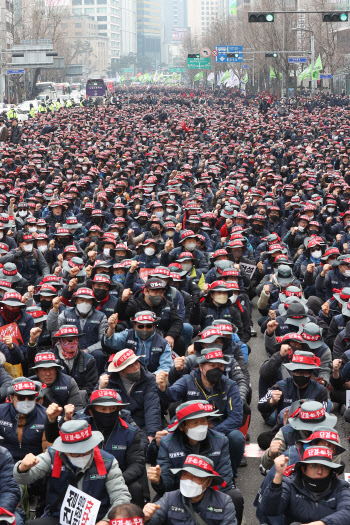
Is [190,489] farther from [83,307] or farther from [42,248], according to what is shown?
[42,248]

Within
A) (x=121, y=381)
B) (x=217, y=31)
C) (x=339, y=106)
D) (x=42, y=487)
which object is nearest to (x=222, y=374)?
(x=121, y=381)

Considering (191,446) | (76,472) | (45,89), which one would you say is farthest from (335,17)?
(45,89)

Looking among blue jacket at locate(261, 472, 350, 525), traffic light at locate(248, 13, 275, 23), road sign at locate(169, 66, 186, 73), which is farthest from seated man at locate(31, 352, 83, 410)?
road sign at locate(169, 66, 186, 73)

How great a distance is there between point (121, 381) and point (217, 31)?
358 feet

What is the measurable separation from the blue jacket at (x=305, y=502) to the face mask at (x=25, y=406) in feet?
7.04

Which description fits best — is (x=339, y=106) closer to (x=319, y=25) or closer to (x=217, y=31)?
(x=319, y=25)

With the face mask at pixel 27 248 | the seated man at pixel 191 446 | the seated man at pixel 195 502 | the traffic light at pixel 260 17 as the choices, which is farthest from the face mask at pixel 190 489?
the traffic light at pixel 260 17

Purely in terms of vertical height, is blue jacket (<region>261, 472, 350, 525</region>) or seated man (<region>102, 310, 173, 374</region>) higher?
seated man (<region>102, 310, 173, 374</region>)

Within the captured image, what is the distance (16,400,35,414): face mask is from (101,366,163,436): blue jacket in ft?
2.58

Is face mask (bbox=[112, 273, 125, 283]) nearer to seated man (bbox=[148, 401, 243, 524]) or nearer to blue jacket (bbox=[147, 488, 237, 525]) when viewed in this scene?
seated man (bbox=[148, 401, 243, 524])

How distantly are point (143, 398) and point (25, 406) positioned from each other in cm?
114

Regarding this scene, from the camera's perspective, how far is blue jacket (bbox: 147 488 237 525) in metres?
5.42

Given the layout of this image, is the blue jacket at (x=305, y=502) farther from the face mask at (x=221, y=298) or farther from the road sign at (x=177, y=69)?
the road sign at (x=177, y=69)

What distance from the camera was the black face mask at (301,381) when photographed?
7.41m
